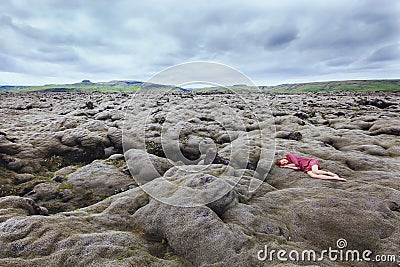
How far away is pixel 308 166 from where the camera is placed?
17656mm

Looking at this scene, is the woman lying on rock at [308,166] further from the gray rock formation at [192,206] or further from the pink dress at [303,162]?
the gray rock formation at [192,206]

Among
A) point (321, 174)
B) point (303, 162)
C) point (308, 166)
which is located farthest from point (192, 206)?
point (303, 162)

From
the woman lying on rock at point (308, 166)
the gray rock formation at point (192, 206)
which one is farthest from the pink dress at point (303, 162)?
the gray rock formation at point (192, 206)

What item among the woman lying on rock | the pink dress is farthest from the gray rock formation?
the pink dress

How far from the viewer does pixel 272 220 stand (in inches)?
467

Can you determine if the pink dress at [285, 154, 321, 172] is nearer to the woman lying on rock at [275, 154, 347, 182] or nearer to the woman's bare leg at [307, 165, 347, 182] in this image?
the woman lying on rock at [275, 154, 347, 182]

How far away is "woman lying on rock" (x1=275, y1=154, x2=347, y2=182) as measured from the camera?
1617 centimetres

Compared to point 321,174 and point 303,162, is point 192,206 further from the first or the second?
point 303,162

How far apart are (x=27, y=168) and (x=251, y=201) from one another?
61.9ft

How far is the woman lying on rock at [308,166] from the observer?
1617cm

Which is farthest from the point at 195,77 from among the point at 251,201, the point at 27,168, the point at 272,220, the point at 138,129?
the point at 138,129

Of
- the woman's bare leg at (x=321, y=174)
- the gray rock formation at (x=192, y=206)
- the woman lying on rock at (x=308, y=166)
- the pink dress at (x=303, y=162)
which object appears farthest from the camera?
the pink dress at (x=303, y=162)

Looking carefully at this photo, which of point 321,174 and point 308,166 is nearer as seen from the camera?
point 321,174

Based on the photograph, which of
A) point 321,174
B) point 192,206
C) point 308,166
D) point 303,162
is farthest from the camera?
point 303,162
